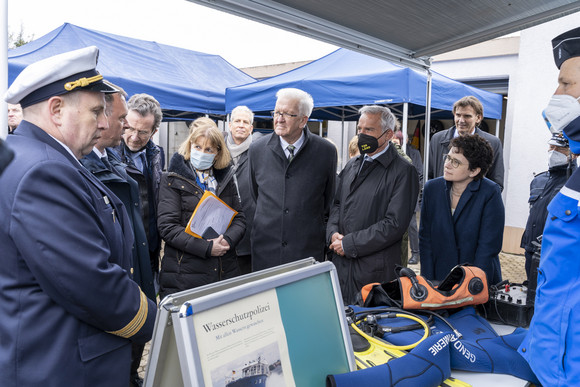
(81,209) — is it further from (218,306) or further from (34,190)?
(218,306)

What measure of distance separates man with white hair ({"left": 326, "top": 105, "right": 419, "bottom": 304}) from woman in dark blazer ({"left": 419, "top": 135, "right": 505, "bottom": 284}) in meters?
0.16

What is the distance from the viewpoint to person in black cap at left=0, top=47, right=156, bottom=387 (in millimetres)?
1141

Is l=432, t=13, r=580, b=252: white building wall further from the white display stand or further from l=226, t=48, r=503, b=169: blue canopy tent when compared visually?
the white display stand

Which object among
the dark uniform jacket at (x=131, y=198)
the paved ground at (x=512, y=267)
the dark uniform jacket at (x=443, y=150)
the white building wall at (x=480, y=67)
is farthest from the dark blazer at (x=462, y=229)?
the white building wall at (x=480, y=67)

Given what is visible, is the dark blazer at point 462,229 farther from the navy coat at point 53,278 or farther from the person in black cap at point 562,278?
the navy coat at point 53,278

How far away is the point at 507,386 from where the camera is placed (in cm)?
145

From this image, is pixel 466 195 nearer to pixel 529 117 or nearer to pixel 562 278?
pixel 562 278

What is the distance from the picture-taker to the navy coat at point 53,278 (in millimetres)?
1135

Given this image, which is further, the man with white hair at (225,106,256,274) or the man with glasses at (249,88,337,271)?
the man with white hair at (225,106,256,274)

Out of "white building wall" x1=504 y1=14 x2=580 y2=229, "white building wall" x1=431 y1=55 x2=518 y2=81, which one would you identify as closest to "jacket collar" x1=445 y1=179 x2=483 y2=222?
"white building wall" x1=504 y1=14 x2=580 y2=229

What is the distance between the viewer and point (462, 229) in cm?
261

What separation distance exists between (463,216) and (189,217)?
5.58 feet

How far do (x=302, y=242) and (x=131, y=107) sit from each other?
1.40 meters

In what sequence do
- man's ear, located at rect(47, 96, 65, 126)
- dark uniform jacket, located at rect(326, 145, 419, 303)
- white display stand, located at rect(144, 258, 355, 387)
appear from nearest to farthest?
white display stand, located at rect(144, 258, 355, 387) < man's ear, located at rect(47, 96, 65, 126) < dark uniform jacket, located at rect(326, 145, 419, 303)
